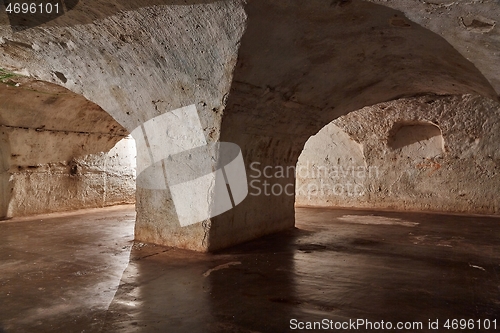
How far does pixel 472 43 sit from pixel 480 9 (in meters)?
0.42

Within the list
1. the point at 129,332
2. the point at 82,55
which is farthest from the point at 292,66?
the point at 129,332

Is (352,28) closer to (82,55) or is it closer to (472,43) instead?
(472,43)

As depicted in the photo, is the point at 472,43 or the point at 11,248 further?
the point at 11,248

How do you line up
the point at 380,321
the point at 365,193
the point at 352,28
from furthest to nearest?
the point at 365,193, the point at 352,28, the point at 380,321

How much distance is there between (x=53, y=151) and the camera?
768 centimetres

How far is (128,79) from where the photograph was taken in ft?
14.0

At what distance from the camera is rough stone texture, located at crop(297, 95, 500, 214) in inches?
319

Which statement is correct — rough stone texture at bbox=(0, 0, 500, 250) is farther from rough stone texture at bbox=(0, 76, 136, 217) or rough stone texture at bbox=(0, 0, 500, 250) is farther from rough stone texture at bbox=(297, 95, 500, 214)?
rough stone texture at bbox=(297, 95, 500, 214)

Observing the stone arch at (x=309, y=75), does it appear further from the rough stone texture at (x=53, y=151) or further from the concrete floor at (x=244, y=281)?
the rough stone texture at (x=53, y=151)

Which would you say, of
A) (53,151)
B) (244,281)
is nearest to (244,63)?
(244,281)

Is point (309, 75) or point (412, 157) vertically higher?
point (309, 75)

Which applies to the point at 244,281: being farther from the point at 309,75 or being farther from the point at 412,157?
the point at 412,157

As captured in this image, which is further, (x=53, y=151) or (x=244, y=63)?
(x=53, y=151)

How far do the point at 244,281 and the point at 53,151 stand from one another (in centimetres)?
601
